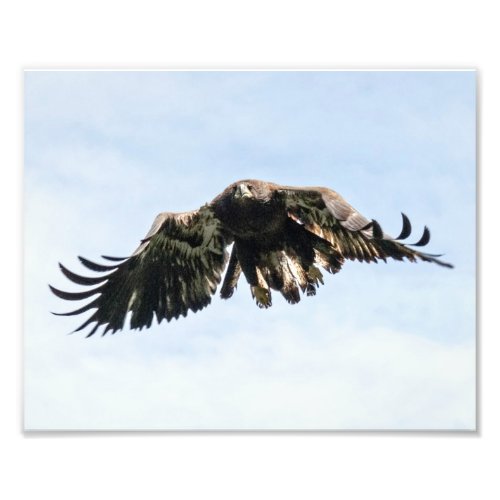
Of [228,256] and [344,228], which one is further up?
[344,228]

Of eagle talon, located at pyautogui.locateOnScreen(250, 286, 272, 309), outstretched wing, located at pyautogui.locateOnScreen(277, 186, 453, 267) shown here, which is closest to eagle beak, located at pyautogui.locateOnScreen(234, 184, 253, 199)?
outstretched wing, located at pyautogui.locateOnScreen(277, 186, 453, 267)

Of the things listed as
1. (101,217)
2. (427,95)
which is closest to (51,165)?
(101,217)

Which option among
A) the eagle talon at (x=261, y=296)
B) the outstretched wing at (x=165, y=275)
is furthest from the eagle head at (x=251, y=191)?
the eagle talon at (x=261, y=296)

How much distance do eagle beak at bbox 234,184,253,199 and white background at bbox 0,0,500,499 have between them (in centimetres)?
70

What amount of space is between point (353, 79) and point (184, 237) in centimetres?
144

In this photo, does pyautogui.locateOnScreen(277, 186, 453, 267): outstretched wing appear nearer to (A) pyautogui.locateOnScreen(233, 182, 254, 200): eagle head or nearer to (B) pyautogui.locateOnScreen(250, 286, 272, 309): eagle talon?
(A) pyautogui.locateOnScreen(233, 182, 254, 200): eagle head

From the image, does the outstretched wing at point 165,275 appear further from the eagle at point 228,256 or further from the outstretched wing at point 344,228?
the outstretched wing at point 344,228

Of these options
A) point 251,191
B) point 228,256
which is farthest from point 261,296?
point 251,191

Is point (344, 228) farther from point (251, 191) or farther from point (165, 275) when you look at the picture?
point (165, 275)
